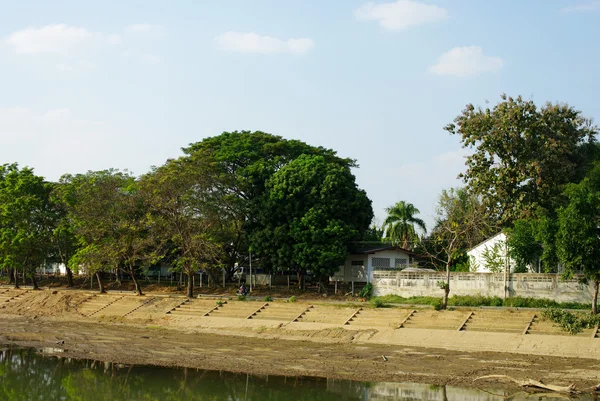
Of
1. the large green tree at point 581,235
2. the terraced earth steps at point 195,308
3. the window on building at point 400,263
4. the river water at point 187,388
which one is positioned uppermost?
the large green tree at point 581,235

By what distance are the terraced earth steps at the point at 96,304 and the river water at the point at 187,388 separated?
17463 mm

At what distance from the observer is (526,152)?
3709 centimetres

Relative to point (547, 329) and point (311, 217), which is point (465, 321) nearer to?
point (547, 329)

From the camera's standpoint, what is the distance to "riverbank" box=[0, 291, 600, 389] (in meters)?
25.2

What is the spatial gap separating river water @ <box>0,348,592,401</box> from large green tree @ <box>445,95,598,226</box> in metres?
17.9

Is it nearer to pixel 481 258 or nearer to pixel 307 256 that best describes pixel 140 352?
pixel 307 256

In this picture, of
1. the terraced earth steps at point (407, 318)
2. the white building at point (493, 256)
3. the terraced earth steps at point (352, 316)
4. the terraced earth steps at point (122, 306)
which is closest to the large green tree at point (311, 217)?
the terraced earth steps at point (352, 316)

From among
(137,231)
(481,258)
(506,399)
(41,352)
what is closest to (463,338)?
(506,399)

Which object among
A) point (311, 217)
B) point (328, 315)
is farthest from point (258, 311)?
point (311, 217)

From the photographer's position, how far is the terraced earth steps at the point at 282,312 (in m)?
37.1

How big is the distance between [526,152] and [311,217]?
1422 cm

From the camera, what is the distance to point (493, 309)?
110 ft

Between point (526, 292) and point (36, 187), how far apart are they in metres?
40.7

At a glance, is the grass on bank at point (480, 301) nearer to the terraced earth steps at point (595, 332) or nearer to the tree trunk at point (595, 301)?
the tree trunk at point (595, 301)
